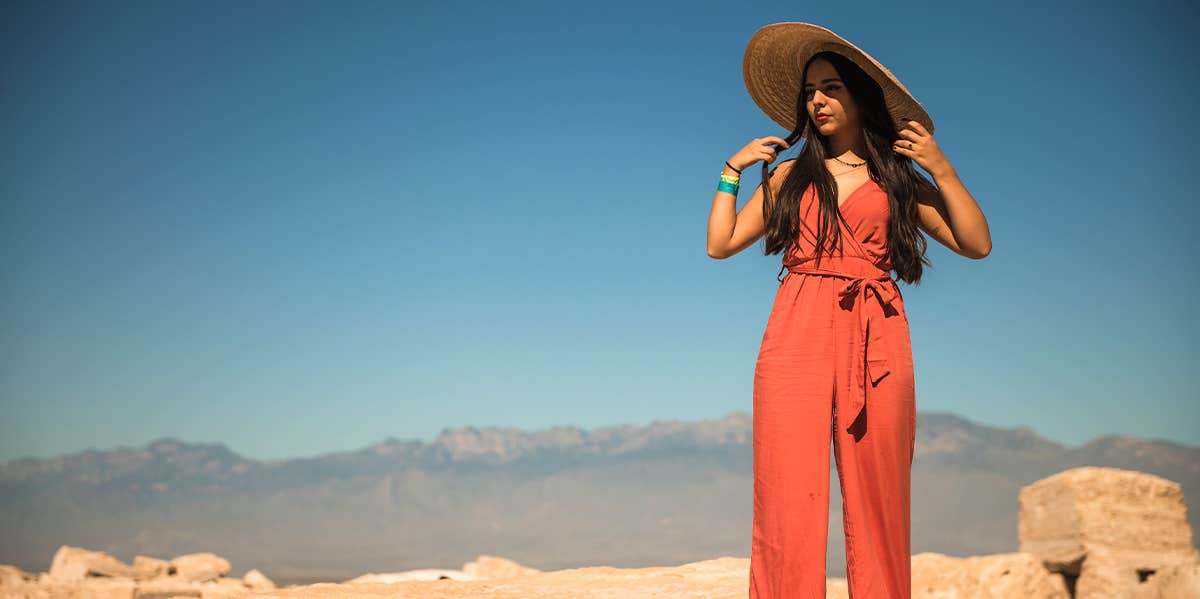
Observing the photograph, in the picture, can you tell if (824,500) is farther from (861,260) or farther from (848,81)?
(848,81)

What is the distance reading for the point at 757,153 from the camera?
3.93 metres

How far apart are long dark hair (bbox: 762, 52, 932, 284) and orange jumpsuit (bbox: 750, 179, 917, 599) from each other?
0.62 ft

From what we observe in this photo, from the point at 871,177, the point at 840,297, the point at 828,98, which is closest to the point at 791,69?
the point at 828,98

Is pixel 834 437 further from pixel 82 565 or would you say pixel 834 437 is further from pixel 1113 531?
pixel 82 565

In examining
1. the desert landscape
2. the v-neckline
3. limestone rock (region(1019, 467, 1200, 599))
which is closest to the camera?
the v-neckline

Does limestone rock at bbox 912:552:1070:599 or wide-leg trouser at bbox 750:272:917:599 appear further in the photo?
limestone rock at bbox 912:552:1070:599

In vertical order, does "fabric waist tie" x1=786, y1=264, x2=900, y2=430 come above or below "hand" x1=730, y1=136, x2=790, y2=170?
below

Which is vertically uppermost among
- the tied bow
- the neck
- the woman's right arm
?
the neck

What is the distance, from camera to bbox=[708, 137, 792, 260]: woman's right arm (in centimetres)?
393

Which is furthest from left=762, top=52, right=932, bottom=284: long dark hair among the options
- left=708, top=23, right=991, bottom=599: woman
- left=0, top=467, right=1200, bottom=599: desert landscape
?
left=0, top=467, right=1200, bottom=599: desert landscape

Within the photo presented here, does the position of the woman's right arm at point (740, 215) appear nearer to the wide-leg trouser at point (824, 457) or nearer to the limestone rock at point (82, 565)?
the wide-leg trouser at point (824, 457)

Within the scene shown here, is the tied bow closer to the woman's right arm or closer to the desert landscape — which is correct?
the woman's right arm

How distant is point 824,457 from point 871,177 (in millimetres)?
1072

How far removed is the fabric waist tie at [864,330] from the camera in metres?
3.60
